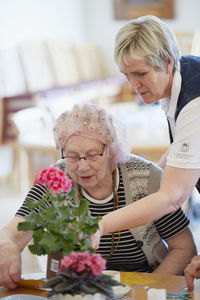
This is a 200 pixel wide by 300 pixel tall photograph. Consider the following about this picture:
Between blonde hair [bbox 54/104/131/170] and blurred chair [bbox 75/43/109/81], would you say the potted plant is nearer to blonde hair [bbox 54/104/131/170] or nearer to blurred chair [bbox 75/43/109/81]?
blonde hair [bbox 54/104/131/170]

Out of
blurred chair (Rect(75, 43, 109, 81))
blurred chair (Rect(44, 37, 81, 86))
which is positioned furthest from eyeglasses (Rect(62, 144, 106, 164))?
blurred chair (Rect(75, 43, 109, 81))

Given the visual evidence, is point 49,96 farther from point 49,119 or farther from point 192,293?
point 192,293

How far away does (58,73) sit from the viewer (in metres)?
8.33

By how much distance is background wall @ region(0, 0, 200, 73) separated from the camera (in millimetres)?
7691

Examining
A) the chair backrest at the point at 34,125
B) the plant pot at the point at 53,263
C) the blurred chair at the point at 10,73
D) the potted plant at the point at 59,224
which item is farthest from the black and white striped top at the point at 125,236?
the blurred chair at the point at 10,73

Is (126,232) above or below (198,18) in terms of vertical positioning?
below

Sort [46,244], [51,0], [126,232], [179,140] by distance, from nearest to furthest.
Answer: [46,244] < [179,140] < [126,232] < [51,0]

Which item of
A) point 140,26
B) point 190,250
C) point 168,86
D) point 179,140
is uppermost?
point 140,26

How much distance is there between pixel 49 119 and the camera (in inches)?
147

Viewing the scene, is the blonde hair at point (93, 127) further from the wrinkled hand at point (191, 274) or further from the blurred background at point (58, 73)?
the blurred background at point (58, 73)

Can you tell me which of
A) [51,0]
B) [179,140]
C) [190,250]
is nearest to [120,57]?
[179,140]

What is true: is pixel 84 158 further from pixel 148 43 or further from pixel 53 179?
pixel 53 179

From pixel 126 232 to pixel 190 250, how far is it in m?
0.24

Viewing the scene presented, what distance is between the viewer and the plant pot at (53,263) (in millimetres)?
1463
